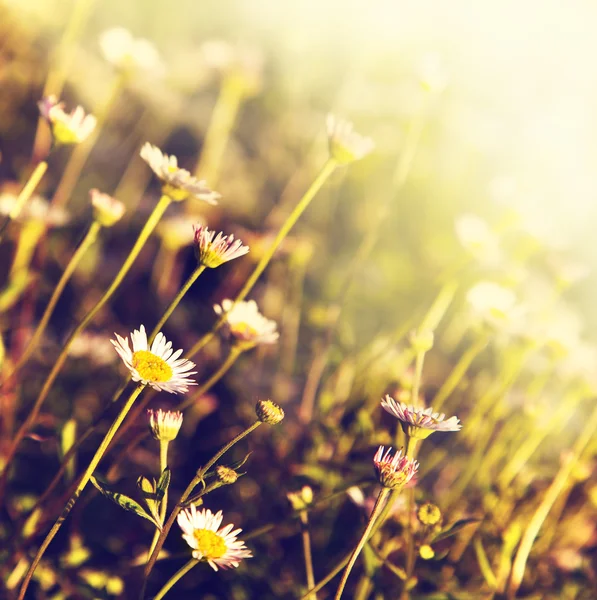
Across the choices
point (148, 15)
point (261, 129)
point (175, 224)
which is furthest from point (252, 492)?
point (148, 15)

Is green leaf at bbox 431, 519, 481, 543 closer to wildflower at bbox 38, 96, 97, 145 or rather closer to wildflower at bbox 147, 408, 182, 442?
wildflower at bbox 147, 408, 182, 442

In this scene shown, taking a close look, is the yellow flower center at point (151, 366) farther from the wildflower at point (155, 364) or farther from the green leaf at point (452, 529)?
the green leaf at point (452, 529)

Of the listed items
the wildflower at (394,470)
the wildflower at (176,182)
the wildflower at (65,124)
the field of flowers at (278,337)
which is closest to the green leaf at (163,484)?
the field of flowers at (278,337)

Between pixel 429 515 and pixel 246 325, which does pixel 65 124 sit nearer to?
pixel 246 325

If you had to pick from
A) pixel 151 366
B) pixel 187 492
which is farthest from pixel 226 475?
pixel 151 366

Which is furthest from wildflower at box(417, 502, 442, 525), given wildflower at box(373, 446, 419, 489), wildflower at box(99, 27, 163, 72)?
wildflower at box(99, 27, 163, 72)

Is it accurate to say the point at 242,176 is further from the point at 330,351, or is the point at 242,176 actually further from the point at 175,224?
the point at 330,351
